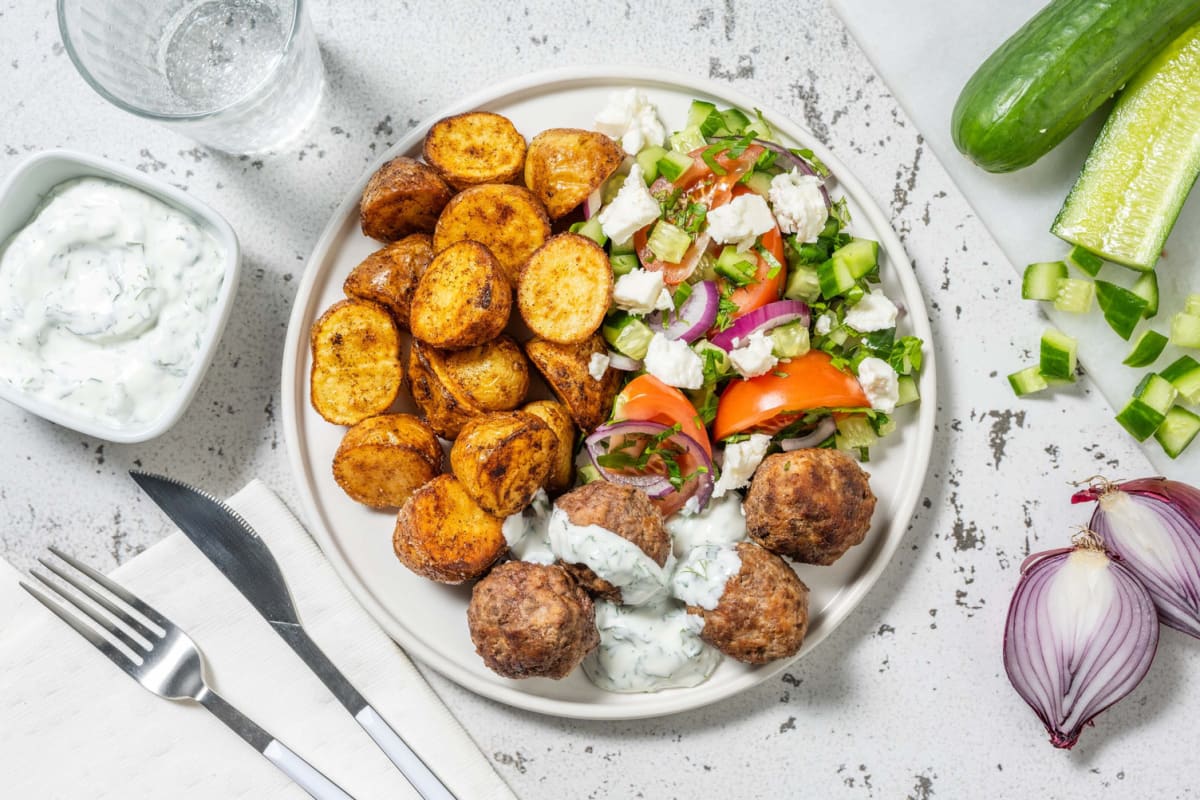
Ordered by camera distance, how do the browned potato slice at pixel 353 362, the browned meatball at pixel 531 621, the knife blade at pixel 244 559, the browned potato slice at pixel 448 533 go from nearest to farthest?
the browned meatball at pixel 531 621, the browned potato slice at pixel 448 533, the browned potato slice at pixel 353 362, the knife blade at pixel 244 559

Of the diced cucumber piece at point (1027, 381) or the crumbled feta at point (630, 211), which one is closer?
the crumbled feta at point (630, 211)

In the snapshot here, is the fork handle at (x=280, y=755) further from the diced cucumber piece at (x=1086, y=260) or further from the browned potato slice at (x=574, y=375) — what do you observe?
the diced cucumber piece at (x=1086, y=260)

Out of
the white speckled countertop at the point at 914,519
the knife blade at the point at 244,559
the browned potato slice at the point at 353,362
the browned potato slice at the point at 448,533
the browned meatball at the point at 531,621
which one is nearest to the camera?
the browned meatball at the point at 531,621

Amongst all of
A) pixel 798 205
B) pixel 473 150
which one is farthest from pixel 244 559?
pixel 798 205

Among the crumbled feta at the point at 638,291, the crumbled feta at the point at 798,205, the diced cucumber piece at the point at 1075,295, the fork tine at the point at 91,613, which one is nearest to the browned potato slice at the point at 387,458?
the crumbled feta at the point at 638,291

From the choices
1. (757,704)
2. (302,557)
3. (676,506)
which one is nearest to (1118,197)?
(676,506)

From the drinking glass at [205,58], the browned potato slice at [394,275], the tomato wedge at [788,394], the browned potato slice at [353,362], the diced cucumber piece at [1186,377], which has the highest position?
the drinking glass at [205,58]

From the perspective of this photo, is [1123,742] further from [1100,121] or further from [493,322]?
[493,322]

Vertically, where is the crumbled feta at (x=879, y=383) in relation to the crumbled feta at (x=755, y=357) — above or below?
below

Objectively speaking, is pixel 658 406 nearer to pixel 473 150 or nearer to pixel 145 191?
pixel 473 150
